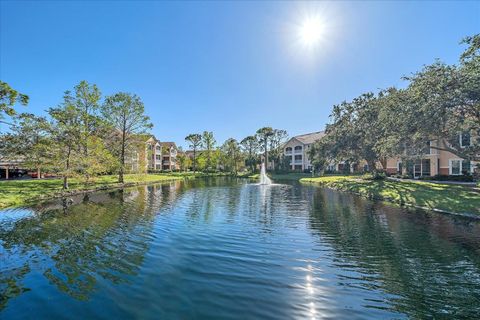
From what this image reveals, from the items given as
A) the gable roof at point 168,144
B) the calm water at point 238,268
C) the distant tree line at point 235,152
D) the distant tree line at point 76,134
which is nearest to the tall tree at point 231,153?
the distant tree line at point 235,152

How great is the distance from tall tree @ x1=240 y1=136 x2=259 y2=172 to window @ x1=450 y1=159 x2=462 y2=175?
49166 millimetres

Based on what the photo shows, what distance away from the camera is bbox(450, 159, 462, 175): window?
37.0m

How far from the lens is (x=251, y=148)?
8331 cm

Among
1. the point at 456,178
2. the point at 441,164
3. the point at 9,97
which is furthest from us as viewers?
the point at 441,164

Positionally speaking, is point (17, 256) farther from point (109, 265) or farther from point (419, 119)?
point (419, 119)

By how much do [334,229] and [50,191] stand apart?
1014 inches

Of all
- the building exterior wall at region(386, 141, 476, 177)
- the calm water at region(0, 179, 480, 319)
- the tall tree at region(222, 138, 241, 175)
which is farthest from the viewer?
the tall tree at region(222, 138, 241, 175)

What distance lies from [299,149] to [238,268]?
75.4 meters

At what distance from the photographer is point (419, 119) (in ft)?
70.3

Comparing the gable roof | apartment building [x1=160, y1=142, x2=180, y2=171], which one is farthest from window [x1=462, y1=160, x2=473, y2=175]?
the gable roof

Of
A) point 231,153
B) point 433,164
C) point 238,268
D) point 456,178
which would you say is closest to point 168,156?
point 231,153

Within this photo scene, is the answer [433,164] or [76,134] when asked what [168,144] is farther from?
[433,164]

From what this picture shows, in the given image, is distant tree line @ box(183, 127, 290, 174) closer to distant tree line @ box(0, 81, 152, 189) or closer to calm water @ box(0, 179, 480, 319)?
distant tree line @ box(0, 81, 152, 189)

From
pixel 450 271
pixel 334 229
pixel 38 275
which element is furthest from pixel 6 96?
pixel 450 271
